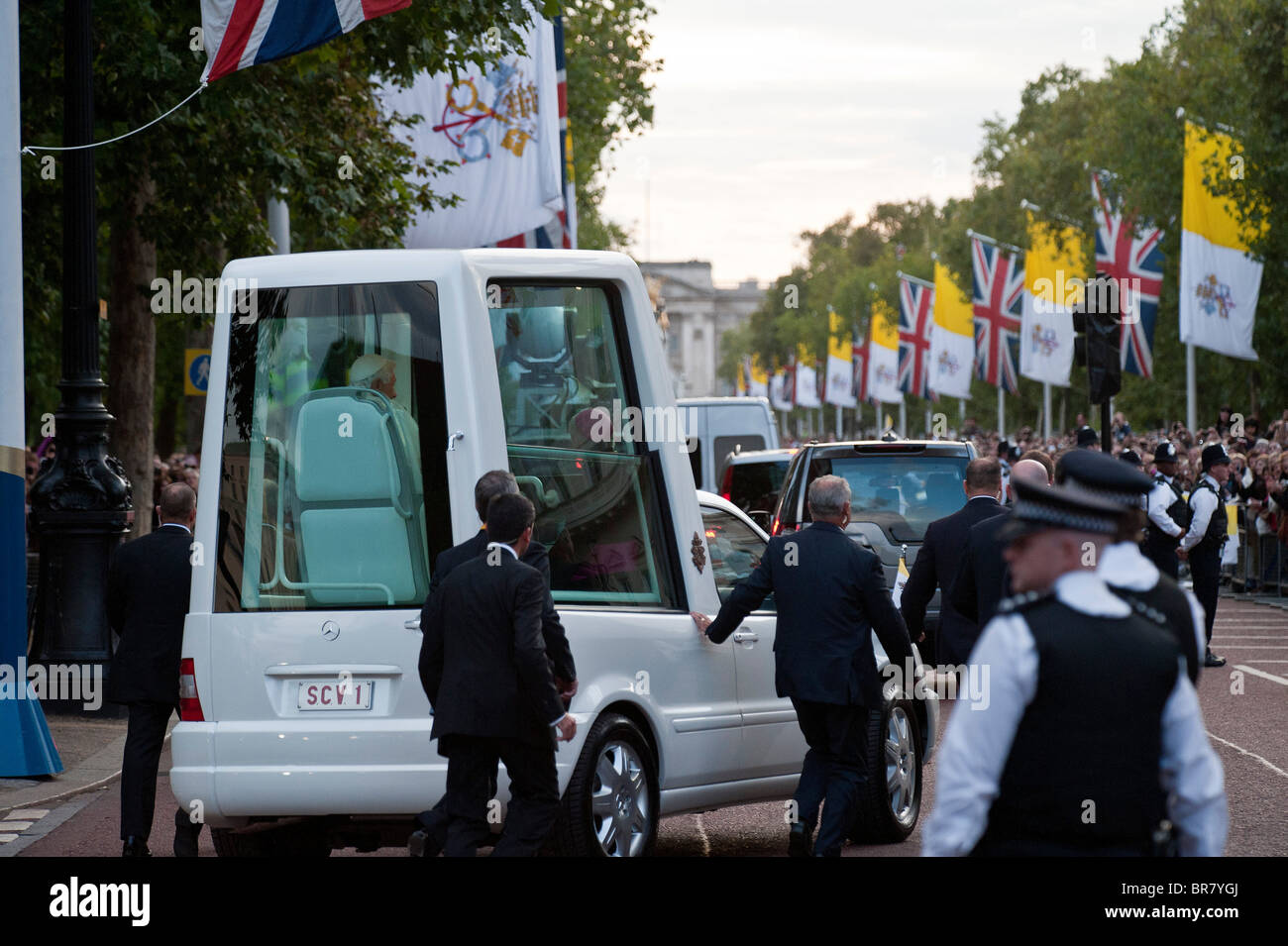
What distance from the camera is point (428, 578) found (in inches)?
305

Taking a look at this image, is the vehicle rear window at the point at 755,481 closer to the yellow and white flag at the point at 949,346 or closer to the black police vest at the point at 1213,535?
the black police vest at the point at 1213,535

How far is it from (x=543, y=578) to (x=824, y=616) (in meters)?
1.65

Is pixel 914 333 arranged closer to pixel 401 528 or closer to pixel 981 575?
pixel 981 575

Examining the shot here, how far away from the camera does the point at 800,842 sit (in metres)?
8.12

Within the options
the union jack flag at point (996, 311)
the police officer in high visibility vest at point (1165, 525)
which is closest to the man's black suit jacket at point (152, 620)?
the police officer in high visibility vest at point (1165, 525)

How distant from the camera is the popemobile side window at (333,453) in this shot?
25.5ft

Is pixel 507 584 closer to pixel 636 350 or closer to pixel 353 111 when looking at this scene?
pixel 636 350

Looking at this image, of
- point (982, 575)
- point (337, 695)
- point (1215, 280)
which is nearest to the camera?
point (337, 695)

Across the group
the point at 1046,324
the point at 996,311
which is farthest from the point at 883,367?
the point at 1046,324

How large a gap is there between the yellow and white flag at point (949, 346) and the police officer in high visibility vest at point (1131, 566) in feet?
171

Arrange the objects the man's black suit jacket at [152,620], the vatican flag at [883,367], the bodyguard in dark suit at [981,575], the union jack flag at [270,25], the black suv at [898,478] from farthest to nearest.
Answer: the vatican flag at [883,367], the black suv at [898,478], the union jack flag at [270,25], the man's black suit jacket at [152,620], the bodyguard in dark suit at [981,575]

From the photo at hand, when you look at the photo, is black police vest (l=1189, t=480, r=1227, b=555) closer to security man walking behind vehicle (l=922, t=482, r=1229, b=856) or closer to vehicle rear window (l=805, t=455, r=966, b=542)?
vehicle rear window (l=805, t=455, r=966, b=542)
